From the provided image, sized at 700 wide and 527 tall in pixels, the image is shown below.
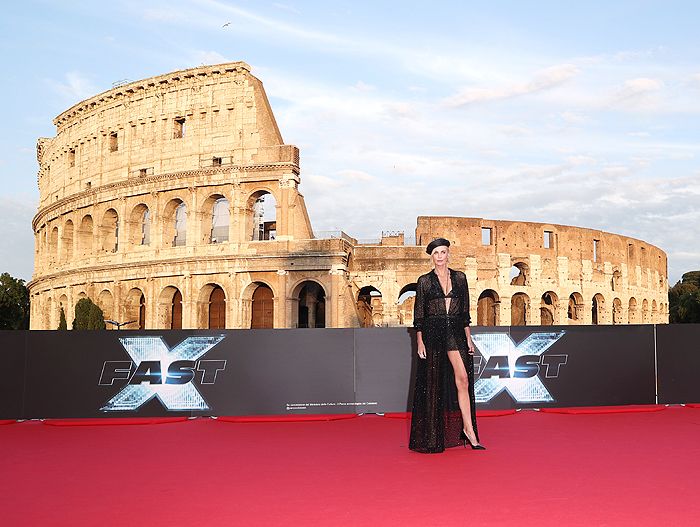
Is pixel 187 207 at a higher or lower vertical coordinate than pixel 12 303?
higher

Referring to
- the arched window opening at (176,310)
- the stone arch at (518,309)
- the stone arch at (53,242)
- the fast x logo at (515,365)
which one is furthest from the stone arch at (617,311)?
the fast x logo at (515,365)

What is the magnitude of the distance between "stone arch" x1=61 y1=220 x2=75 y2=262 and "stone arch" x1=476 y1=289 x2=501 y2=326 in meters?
23.1

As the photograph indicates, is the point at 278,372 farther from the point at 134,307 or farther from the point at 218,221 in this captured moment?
the point at 218,221

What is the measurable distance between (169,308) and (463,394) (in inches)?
1159

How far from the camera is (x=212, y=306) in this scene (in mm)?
34625

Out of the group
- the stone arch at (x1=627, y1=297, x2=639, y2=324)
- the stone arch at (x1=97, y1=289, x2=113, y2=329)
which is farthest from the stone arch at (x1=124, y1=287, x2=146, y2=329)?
the stone arch at (x1=627, y1=297, x2=639, y2=324)

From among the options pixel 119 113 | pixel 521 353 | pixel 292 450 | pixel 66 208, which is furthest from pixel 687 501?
pixel 66 208

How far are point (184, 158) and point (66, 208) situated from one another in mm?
9629

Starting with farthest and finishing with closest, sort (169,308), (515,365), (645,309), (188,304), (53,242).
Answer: (645,309)
(53,242)
(169,308)
(188,304)
(515,365)

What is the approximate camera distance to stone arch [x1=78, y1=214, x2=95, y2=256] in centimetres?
3906

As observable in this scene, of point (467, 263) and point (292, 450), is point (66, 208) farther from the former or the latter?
point (292, 450)

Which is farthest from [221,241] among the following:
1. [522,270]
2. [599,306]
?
[599,306]

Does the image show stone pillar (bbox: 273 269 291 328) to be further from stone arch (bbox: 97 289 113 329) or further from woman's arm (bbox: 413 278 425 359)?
woman's arm (bbox: 413 278 425 359)

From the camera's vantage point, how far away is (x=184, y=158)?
35.0 metres
